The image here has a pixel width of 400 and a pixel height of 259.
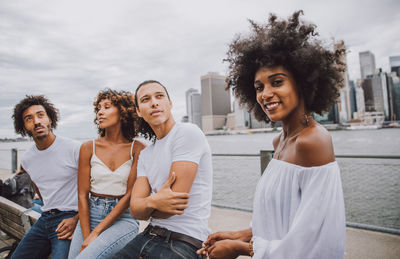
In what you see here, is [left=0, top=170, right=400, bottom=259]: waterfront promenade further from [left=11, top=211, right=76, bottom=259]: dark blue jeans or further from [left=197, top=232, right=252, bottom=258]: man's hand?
[left=197, top=232, right=252, bottom=258]: man's hand

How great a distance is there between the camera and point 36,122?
Result: 9.50 feet

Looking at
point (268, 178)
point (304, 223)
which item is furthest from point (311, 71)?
point (304, 223)

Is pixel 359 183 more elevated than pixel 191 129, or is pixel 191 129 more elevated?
pixel 191 129

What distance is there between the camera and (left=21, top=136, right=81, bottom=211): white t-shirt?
105 inches

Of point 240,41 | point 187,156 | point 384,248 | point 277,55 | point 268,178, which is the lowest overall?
point 384,248

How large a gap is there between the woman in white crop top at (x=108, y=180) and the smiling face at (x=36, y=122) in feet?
2.28

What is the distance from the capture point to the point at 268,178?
1376 mm

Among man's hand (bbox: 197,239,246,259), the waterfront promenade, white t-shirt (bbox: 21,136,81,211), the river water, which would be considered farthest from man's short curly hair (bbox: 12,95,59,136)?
the river water

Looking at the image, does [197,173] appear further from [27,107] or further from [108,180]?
[27,107]

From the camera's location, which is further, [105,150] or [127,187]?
[105,150]

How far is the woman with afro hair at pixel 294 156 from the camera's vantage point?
107cm

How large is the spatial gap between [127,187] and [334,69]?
2.00 metres

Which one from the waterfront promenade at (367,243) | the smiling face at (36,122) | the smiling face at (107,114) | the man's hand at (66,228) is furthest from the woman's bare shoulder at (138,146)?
the waterfront promenade at (367,243)

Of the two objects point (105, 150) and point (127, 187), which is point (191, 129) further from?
point (105, 150)
